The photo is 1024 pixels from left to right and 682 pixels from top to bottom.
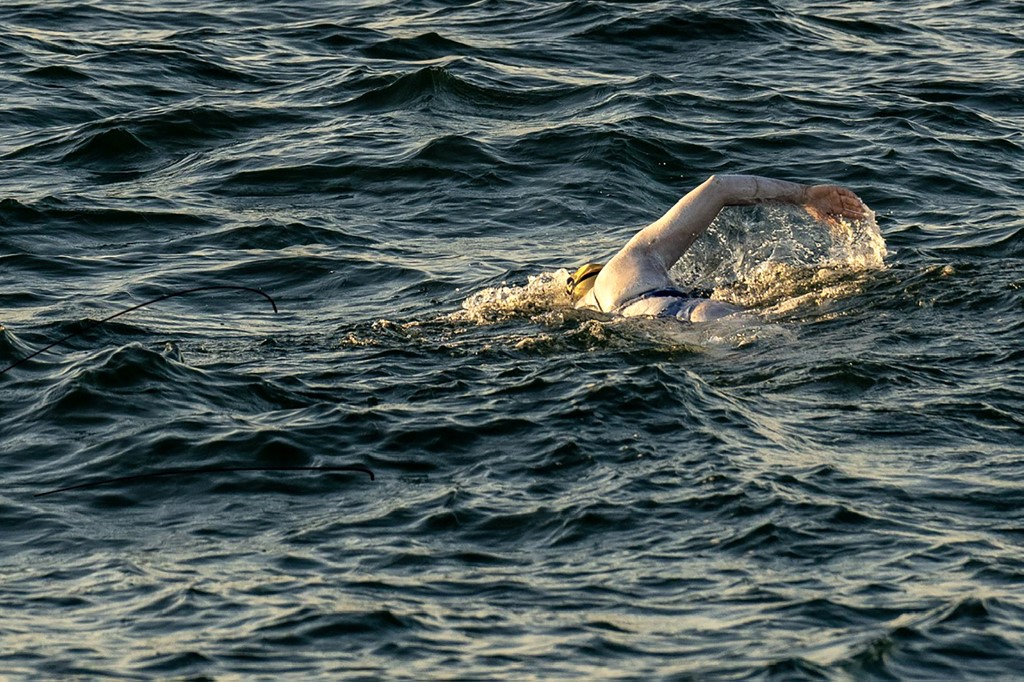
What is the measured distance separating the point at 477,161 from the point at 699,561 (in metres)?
7.30

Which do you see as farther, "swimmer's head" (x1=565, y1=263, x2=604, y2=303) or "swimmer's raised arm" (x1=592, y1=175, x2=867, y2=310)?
"swimmer's head" (x1=565, y1=263, x2=604, y2=303)

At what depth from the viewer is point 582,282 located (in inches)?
377

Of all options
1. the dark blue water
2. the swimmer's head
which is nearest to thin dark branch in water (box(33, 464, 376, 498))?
the dark blue water

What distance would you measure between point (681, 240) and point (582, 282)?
0.63 m

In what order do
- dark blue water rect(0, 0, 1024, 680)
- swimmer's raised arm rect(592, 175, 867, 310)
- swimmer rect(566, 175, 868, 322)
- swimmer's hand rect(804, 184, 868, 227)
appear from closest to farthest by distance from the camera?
dark blue water rect(0, 0, 1024, 680), swimmer rect(566, 175, 868, 322), swimmer's raised arm rect(592, 175, 867, 310), swimmer's hand rect(804, 184, 868, 227)

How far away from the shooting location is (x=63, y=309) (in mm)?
10047

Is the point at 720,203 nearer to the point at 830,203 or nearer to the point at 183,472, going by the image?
→ the point at 830,203

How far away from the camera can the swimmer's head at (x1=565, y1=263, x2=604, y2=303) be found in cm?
955

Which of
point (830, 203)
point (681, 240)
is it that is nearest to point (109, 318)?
point (681, 240)

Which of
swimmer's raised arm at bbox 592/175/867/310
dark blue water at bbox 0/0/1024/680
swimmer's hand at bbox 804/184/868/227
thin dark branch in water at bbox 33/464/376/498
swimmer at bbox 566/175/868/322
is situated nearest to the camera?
dark blue water at bbox 0/0/1024/680

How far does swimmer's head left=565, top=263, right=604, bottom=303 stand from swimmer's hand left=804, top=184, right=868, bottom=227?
4.16 ft

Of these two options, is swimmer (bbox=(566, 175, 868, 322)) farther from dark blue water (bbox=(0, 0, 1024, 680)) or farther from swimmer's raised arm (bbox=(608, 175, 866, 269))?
dark blue water (bbox=(0, 0, 1024, 680))

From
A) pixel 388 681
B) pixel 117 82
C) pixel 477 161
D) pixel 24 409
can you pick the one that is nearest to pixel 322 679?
pixel 388 681

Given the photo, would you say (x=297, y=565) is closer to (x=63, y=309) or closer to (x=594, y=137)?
(x=63, y=309)
